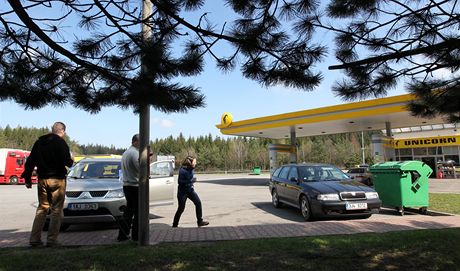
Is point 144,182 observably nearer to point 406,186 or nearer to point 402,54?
point 402,54

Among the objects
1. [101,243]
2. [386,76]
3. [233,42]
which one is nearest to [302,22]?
[233,42]

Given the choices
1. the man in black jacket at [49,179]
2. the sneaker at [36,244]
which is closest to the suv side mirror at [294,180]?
the man in black jacket at [49,179]

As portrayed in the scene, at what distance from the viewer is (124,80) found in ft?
12.6

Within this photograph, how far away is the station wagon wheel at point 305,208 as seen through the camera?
955 cm

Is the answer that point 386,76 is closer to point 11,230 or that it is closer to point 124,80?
point 124,80

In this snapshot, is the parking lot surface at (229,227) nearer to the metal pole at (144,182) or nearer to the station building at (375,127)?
the metal pole at (144,182)

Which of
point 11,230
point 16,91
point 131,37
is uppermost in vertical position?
point 131,37

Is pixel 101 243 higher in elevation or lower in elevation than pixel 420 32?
lower

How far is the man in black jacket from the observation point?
6059mm

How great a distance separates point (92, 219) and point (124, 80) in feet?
16.5

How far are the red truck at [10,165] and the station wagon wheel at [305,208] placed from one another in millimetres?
27155

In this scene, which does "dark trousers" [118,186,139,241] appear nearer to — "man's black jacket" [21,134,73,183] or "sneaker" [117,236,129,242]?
"sneaker" [117,236,129,242]

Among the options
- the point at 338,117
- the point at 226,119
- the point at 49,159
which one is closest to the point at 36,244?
the point at 49,159

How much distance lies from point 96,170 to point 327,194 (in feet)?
18.9
